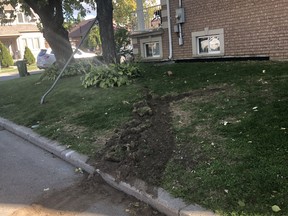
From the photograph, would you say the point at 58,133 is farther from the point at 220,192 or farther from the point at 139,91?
the point at 220,192

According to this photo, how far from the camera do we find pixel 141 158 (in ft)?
14.2

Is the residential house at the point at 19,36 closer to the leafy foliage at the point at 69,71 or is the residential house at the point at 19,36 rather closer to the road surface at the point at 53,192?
the leafy foliage at the point at 69,71

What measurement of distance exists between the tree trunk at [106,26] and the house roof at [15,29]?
3120cm

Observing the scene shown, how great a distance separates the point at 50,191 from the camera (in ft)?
13.9

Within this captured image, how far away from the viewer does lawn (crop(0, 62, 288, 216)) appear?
3.33 meters

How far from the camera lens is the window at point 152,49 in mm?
12773

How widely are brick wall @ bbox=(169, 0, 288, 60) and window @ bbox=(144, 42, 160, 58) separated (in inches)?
66.8

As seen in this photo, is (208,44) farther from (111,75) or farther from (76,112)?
(76,112)

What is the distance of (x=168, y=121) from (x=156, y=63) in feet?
23.4

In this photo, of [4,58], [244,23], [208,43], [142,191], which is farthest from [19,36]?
[142,191]

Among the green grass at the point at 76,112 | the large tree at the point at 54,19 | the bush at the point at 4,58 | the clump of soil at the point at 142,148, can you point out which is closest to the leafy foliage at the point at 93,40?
the bush at the point at 4,58

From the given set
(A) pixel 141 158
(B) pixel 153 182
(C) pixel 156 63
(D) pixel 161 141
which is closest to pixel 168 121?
(D) pixel 161 141

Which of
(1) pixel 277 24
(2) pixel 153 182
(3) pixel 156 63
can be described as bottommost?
(2) pixel 153 182

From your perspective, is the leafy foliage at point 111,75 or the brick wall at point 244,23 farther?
the leafy foliage at point 111,75
